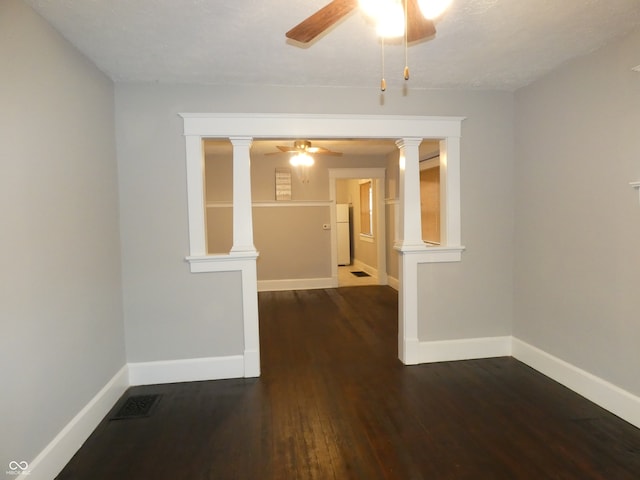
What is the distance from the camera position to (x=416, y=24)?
1505 mm

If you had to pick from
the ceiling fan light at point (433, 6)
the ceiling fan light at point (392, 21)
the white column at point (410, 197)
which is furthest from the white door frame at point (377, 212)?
the ceiling fan light at point (433, 6)

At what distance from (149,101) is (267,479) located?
267cm

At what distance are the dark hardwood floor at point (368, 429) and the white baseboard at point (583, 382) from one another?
61 millimetres

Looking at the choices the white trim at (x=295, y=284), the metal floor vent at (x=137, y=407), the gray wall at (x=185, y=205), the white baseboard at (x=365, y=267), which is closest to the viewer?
the metal floor vent at (x=137, y=407)

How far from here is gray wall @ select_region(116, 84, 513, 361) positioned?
8.95 ft

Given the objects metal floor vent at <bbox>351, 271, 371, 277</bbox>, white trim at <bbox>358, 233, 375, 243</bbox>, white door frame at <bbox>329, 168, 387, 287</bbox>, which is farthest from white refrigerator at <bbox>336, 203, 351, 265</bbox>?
white door frame at <bbox>329, 168, 387, 287</bbox>

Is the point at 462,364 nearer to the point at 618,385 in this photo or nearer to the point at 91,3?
the point at 618,385

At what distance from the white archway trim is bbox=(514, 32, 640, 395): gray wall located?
1.92ft

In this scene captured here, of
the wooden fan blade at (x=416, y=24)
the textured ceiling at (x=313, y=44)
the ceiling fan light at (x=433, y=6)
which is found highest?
the textured ceiling at (x=313, y=44)

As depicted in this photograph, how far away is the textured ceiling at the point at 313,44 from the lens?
181cm

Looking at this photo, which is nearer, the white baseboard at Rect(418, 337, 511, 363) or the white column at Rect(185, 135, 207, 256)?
the white column at Rect(185, 135, 207, 256)

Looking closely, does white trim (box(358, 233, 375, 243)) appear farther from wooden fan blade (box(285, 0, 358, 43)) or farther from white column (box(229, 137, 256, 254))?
wooden fan blade (box(285, 0, 358, 43))

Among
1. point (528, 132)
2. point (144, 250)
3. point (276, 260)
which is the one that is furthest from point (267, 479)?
point (276, 260)

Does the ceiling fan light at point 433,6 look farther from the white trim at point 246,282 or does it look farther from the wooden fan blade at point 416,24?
the white trim at point 246,282
